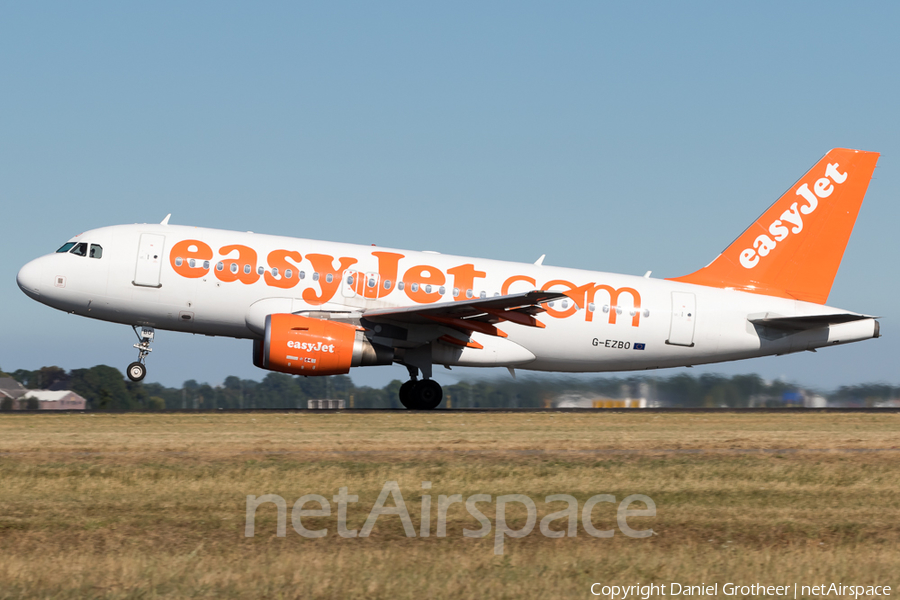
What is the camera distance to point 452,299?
23203mm

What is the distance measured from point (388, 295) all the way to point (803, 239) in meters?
11.8

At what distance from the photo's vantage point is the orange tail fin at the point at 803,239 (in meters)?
25.5

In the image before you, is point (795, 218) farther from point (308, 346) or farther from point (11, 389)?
point (11, 389)

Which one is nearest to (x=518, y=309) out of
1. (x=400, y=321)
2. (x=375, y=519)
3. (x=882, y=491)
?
(x=400, y=321)

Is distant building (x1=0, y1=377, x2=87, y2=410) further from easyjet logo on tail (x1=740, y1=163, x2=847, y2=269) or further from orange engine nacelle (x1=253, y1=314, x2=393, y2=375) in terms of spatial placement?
easyjet logo on tail (x1=740, y1=163, x2=847, y2=269)

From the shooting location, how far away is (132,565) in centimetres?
734

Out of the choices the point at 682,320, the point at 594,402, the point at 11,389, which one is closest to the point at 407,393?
the point at 594,402

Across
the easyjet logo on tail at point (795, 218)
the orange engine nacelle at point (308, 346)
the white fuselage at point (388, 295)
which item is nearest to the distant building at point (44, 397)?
the white fuselage at point (388, 295)

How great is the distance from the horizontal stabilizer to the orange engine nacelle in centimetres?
1107

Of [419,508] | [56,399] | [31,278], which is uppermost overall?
[31,278]

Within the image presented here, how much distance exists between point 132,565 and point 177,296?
15639 millimetres

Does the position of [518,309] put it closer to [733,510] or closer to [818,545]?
[733,510]

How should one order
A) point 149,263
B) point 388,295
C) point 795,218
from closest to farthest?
point 149,263 → point 388,295 → point 795,218

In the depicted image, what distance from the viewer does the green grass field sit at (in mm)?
7164
